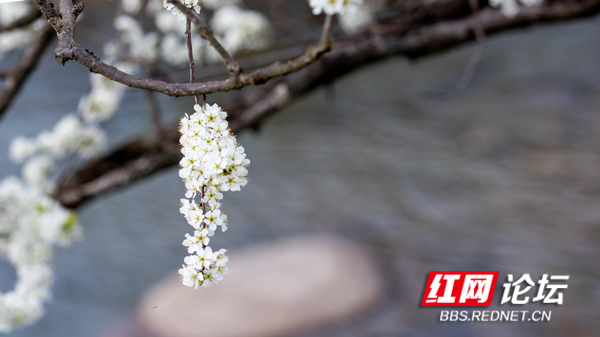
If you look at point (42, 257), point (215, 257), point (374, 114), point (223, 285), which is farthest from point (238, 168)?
point (374, 114)

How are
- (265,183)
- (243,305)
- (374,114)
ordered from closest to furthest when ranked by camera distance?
(243,305) < (265,183) < (374,114)

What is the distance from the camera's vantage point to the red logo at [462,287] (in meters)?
1.19

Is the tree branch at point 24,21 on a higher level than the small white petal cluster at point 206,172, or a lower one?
higher

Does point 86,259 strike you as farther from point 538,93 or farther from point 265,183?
point 538,93

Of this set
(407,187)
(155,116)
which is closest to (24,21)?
(155,116)

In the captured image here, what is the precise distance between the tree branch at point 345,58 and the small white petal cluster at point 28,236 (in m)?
0.10

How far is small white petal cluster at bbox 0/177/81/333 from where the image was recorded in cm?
104

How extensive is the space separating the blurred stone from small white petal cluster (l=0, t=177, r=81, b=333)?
84 centimetres

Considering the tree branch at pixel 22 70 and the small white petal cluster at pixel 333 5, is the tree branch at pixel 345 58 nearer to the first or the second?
the tree branch at pixel 22 70

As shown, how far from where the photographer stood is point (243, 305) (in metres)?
1.86

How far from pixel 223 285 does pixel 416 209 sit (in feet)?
4.00

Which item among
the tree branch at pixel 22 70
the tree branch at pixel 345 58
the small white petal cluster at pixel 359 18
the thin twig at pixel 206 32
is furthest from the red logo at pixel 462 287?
the tree branch at pixel 22 70

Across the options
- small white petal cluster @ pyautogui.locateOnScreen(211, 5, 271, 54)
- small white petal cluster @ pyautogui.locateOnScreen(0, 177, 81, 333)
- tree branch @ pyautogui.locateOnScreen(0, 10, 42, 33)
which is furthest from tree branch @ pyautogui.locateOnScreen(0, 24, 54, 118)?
small white petal cluster @ pyautogui.locateOnScreen(211, 5, 271, 54)

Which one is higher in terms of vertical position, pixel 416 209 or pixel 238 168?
pixel 416 209
